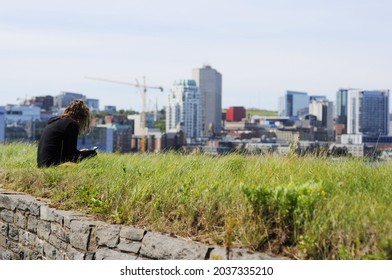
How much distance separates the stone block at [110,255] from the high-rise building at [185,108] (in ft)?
466

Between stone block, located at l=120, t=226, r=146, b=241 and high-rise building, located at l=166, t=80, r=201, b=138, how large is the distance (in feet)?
466

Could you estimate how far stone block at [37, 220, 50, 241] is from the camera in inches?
209

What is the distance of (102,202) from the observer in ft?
16.7

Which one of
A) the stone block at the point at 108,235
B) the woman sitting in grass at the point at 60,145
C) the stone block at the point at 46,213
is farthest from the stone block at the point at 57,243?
the woman sitting in grass at the point at 60,145

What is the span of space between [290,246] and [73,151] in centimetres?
387

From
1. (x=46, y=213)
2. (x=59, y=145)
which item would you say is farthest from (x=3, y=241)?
(x=59, y=145)

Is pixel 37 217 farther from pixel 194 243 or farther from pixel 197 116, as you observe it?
pixel 197 116

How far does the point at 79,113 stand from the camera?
753cm

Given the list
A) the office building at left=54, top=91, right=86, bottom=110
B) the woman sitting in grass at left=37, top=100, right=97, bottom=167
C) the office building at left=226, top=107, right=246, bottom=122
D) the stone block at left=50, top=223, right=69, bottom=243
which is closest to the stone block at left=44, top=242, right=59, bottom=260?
the stone block at left=50, top=223, right=69, bottom=243

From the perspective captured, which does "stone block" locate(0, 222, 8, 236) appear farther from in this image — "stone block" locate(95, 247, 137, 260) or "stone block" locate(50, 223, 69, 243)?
"stone block" locate(95, 247, 137, 260)

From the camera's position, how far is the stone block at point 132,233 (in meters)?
4.33

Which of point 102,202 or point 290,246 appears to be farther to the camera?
point 102,202
